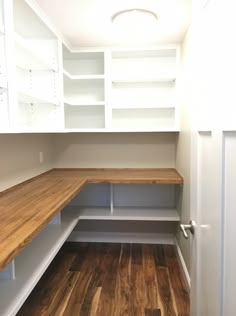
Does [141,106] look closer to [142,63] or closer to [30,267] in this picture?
[142,63]

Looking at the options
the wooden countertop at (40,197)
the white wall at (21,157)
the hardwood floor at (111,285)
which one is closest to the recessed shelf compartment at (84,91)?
the white wall at (21,157)

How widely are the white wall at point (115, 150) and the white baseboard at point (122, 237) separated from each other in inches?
33.7

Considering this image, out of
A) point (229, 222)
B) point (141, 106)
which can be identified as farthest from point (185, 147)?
point (229, 222)

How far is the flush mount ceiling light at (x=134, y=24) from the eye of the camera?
196 centimetres

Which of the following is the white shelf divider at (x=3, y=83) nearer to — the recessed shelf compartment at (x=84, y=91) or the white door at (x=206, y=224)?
the white door at (x=206, y=224)

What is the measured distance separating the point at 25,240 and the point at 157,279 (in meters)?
1.65

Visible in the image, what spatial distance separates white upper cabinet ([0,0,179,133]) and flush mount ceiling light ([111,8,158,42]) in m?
0.31

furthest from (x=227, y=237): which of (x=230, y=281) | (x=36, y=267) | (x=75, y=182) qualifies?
(x=75, y=182)

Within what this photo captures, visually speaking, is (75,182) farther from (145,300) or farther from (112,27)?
(112,27)

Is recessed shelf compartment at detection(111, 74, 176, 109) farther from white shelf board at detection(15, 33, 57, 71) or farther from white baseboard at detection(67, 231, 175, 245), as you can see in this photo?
white baseboard at detection(67, 231, 175, 245)

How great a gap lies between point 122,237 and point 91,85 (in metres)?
1.91

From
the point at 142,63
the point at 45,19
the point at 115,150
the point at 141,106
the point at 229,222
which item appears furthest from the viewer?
the point at 115,150

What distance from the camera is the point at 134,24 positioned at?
2127 mm

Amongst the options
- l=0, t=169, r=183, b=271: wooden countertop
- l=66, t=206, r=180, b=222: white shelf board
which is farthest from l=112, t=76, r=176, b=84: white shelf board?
l=66, t=206, r=180, b=222: white shelf board
